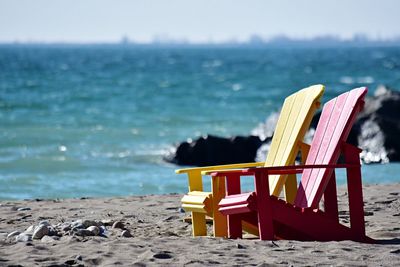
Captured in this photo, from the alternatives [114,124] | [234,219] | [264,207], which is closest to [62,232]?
[234,219]

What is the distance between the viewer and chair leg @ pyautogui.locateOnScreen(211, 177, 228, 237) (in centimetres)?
700

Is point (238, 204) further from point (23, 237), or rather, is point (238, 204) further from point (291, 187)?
A: point (23, 237)

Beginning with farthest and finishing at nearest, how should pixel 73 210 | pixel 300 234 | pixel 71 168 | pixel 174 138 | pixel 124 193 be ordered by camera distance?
pixel 174 138, pixel 71 168, pixel 124 193, pixel 73 210, pixel 300 234

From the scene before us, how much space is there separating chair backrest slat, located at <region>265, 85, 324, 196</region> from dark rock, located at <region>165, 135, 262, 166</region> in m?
7.34

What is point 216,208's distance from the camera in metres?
7.06

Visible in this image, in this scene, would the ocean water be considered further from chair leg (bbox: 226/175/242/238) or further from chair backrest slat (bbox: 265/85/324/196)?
chair leg (bbox: 226/175/242/238)

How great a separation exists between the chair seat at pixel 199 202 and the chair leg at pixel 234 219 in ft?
0.72

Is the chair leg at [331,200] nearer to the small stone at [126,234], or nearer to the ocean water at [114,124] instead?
the small stone at [126,234]

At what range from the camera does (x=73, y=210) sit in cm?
905

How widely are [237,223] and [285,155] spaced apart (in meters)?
0.67

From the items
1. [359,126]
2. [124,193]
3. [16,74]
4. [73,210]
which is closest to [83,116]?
[359,126]

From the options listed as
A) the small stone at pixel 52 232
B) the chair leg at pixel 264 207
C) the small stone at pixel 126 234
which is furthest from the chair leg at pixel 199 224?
the small stone at pixel 52 232

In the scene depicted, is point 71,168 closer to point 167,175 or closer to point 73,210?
point 167,175

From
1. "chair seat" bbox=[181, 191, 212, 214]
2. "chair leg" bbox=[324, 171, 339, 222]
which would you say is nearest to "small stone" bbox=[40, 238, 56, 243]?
"chair seat" bbox=[181, 191, 212, 214]
